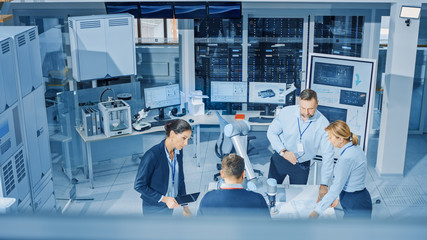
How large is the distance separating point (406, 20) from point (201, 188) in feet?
9.99

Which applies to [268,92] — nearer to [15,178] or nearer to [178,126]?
[178,126]

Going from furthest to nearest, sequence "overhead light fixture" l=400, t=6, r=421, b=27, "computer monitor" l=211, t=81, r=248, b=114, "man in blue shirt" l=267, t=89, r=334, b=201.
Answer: "computer monitor" l=211, t=81, r=248, b=114
"overhead light fixture" l=400, t=6, r=421, b=27
"man in blue shirt" l=267, t=89, r=334, b=201

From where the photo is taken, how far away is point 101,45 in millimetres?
5695

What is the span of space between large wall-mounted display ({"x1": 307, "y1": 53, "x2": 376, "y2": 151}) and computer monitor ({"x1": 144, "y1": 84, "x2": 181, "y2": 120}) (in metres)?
1.82

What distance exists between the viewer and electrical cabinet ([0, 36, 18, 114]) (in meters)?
3.12

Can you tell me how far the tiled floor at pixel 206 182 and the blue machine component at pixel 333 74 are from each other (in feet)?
4.22

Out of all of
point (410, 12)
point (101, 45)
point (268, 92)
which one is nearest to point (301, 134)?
point (410, 12)

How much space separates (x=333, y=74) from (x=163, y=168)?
263 cm

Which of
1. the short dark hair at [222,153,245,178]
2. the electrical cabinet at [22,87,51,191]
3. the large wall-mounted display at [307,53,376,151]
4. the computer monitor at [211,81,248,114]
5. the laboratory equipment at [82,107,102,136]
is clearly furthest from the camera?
the computer monitor at [211,81,248,114]

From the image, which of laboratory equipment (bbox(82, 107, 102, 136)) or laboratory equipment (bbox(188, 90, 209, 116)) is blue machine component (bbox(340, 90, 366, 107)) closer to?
laboratory equipment (bbox(188, 90, 209, 116))

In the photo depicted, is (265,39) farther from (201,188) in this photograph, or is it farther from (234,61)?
(201,188)

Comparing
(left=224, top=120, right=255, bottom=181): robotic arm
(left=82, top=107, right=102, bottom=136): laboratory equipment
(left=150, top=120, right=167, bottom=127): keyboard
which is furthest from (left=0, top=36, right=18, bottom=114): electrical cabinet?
(left=150, top=120, right=167, bottom=127): keyboard

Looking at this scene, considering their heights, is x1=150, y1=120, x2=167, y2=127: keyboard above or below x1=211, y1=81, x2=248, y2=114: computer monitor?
below

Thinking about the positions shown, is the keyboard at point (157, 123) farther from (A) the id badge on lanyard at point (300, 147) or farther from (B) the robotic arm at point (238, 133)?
(B) the robotic arm at point (238, 133)
